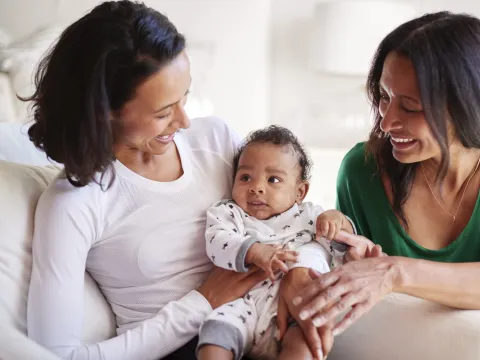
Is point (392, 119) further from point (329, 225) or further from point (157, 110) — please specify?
point (157, 110)

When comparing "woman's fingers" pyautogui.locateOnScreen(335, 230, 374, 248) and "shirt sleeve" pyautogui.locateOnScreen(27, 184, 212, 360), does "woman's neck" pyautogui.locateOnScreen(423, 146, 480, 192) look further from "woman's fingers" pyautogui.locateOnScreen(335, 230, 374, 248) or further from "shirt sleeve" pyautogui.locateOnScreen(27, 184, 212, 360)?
"shirt sleeve" pyautogui.locateOnScreen(27, 184, 212, 360)

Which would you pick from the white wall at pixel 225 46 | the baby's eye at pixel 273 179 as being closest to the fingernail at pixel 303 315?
the baby's eye at pixel 273 179

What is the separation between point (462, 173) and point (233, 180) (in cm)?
56

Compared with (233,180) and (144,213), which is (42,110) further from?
(233,180)

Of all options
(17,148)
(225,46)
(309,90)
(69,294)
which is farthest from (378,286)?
(309,90)

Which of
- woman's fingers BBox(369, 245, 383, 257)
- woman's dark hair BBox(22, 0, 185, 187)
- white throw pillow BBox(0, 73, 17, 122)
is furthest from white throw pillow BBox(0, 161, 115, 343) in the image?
white throw pillow BBox(0, 73, 17, 122)

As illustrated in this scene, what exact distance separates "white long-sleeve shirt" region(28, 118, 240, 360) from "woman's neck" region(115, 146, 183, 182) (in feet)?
0.07

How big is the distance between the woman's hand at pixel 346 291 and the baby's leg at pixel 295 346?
50 millimetres

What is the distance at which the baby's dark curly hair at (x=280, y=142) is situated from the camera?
1477 millimetres

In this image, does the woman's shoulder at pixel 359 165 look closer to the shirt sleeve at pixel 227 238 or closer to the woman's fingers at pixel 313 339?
the shirt sleeve at pixel 227 238

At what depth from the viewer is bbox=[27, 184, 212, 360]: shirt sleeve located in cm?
121

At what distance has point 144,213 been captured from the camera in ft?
4.38

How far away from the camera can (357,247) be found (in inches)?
55.0

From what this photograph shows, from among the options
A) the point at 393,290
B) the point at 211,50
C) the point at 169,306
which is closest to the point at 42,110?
the point at 169,306
